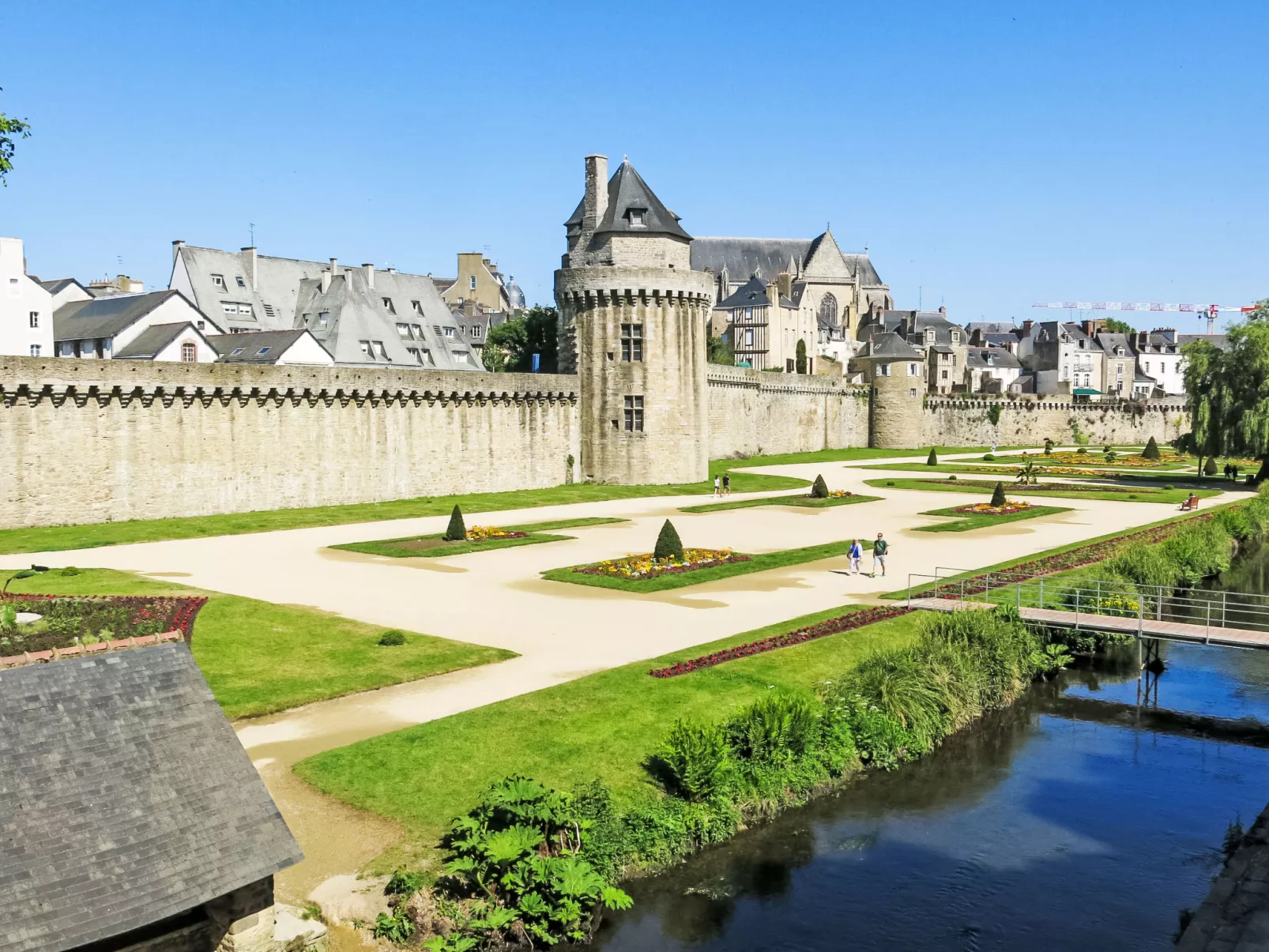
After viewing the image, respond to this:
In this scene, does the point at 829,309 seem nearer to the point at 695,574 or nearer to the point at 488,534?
the point at 488,534

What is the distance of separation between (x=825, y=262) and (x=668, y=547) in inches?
3469

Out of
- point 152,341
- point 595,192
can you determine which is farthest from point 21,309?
point 595,192

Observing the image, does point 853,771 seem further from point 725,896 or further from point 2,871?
point 2,871

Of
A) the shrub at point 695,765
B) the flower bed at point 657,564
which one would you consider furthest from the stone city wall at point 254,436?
the shrub at point 695,765

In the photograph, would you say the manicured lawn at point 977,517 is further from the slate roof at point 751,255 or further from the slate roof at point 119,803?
the slate roof at point 751,255

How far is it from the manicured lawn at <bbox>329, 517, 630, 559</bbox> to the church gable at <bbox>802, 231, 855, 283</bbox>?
80.8 meters

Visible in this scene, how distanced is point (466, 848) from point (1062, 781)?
8538 millimetres

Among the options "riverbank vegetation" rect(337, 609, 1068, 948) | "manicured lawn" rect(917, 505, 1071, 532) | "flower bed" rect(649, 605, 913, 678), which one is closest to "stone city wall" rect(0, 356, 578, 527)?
"manicured lawn" rect(917, 505, 1071, 532)

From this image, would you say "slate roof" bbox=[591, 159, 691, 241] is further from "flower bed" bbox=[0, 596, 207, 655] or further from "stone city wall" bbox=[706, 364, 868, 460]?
"flower bed" bbox=[0, 596, 207, 655]

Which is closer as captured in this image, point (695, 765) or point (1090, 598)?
point (695, 765)

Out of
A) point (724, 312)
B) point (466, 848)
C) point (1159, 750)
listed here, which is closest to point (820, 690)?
point (1159, 750)

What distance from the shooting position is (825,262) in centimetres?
11050

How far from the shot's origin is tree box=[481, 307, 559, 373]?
69062mm

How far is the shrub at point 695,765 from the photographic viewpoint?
13156mm
